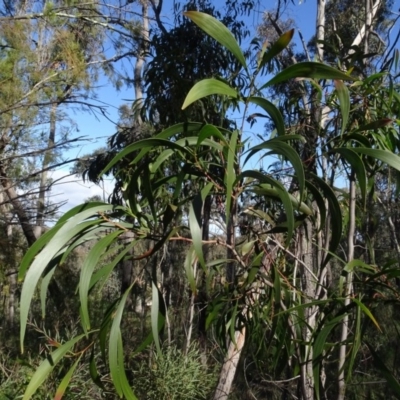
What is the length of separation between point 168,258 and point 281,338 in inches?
227

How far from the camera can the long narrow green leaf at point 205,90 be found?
2.77 ft

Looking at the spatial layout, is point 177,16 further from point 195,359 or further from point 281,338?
point 281,338

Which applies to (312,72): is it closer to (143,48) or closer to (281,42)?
(281,42)

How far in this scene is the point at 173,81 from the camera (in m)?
4.43

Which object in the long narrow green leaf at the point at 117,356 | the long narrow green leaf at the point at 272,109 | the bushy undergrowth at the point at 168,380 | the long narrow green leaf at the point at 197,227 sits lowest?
the bushy undergrowth at the point at 168,380

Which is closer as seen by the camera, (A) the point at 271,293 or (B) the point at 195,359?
(A) the point at 271,293

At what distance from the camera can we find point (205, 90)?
0.88 meters

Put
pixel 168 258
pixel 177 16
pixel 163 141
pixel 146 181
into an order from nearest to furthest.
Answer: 1. pixel 163 141
2. pixel 146 181
3. pixel 177 16
4. pixel 168 258

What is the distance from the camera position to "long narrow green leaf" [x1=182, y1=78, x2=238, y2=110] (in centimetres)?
84

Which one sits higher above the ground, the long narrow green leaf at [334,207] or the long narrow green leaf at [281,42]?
the long narrow green leaf at [281,42]

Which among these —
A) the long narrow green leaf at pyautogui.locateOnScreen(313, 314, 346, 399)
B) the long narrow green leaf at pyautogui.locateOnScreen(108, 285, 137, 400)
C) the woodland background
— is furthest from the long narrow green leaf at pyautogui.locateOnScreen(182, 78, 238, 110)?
the long narrow green leaf at pyautogui.locateOnScreen(313, 314, 346, 399)

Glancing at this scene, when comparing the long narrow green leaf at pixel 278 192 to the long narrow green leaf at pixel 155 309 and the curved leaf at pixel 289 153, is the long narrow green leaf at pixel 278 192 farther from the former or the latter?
the long narrow green leaf at pixel 155 309

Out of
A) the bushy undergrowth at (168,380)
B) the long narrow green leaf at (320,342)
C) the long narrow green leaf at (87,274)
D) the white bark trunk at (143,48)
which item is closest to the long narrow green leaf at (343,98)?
the long narrow green leaf at (320,342)

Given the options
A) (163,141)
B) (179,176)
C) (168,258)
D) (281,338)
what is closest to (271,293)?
(281,338)
